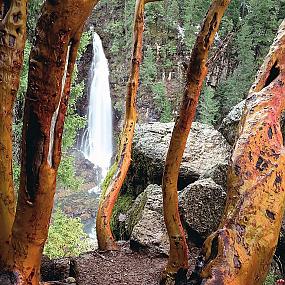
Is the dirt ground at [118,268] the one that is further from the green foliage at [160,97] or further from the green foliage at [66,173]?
the green foliage at [160,97]

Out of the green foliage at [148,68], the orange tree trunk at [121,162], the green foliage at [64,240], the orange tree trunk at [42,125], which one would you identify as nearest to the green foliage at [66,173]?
the green foliage at [64,240]

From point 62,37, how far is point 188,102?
1719 mm

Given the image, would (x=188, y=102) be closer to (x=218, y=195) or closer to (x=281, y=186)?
(x=281, y=186)

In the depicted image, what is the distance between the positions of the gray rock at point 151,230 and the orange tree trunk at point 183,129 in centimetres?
201

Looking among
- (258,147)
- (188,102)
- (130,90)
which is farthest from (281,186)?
(130,90)

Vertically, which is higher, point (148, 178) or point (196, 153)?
point (196, 153)

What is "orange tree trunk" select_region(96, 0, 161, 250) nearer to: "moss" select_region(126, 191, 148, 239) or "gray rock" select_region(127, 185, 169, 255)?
"gray rock" select_region(127, 185, 169, 255)

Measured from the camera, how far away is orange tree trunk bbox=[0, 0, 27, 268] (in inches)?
93.5

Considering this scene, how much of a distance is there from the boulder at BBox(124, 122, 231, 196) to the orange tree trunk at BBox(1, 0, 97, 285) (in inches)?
204

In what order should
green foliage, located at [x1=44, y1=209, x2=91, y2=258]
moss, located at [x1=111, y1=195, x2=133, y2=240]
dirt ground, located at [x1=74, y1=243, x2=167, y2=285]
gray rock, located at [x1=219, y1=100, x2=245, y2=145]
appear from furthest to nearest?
green foliage, located at [x1=44, y1=209, x2=91, y2=258]
gray rock, located at [x1=219, y1=100, x2=245, y2=145]
moss, located at [x1=111, y1=195, x2=133, y2=240]
dirt ground, located at [x1=74, y1=243, x2=167, y2=285]

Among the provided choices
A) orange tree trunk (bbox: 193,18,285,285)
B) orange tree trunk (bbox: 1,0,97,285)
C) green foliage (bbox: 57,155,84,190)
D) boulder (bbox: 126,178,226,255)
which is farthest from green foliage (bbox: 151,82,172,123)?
orange tree trunk (bbox: 193,18,285,285)

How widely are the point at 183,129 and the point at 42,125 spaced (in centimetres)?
159

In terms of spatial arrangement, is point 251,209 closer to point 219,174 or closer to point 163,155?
point 219,174

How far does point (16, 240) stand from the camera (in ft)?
6.90
